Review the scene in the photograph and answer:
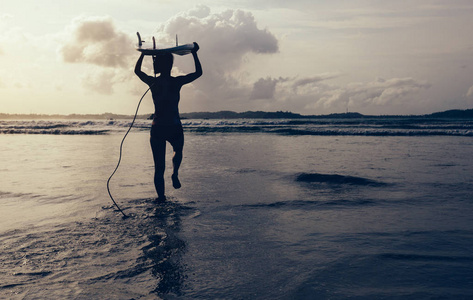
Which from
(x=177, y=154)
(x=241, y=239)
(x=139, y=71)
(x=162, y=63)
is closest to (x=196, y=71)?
(x=162, y=63)

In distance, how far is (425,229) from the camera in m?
3.79

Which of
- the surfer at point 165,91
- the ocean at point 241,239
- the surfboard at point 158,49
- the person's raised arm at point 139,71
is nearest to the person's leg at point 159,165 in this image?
the surfer at point 165,91

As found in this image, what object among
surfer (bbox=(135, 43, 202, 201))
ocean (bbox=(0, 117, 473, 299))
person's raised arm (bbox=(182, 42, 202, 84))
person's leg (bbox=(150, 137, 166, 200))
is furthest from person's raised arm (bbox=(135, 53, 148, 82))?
ocean (bbox=(0, 117, 473, 299))

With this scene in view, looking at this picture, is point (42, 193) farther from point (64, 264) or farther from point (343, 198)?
point (343, 198)

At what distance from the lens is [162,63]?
4.93 meters

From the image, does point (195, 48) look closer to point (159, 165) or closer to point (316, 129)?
point (159, 165)

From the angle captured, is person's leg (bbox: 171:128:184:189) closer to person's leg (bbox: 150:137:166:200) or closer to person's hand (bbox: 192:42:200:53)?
person's leg (bbox: 150:137:166:200)

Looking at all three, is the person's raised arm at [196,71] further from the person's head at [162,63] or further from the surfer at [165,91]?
the person's head at [162,63]

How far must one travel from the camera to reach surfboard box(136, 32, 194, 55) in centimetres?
467

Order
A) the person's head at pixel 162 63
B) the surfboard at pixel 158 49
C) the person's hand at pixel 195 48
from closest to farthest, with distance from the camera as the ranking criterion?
the surfboard at pixel 158 49, the person's hand at pixel 195 48, the person's head at pixel 162 63

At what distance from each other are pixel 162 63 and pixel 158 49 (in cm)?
27

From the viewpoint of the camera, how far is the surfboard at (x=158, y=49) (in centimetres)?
467

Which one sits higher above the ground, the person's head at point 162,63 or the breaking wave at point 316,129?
the person's head at point 162,63

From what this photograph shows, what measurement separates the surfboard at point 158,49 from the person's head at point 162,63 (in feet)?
0.52
